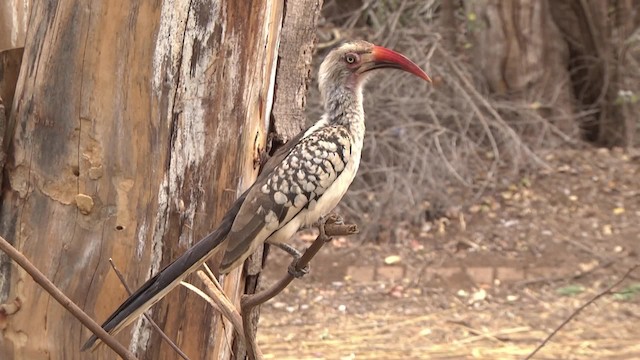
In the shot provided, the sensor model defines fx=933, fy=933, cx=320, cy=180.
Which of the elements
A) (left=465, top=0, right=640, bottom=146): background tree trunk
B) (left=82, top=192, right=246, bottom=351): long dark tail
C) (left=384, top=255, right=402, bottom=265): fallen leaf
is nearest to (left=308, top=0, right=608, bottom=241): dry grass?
(left=465, top=0, right=640, bottom=146): background tree trunk

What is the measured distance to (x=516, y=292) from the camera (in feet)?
17.9

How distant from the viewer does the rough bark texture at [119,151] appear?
2369mm

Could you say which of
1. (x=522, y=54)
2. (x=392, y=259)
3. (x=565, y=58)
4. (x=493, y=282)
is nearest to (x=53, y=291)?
(x=493, y=282)

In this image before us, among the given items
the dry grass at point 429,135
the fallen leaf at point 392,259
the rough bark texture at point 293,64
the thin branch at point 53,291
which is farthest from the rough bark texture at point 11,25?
the dry grass at point 429,135

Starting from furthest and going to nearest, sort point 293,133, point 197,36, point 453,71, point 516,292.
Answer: point 453,71
point 516,292
point 293,133
point 197,36

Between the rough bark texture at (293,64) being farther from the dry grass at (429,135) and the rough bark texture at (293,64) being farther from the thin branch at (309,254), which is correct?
the dry grass at (429,135)

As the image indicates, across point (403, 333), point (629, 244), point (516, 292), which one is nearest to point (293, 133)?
point (403, 333)

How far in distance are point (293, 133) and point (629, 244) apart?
146 inches

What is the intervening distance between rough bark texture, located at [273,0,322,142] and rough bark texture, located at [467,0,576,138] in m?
4.51

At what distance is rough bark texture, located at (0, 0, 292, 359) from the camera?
237 centimetres

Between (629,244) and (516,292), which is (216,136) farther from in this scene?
(629,244)

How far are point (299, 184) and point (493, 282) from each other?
343cm

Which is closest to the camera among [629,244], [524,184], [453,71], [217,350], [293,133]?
[217,350]

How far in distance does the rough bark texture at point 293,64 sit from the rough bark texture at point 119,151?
221 mm
